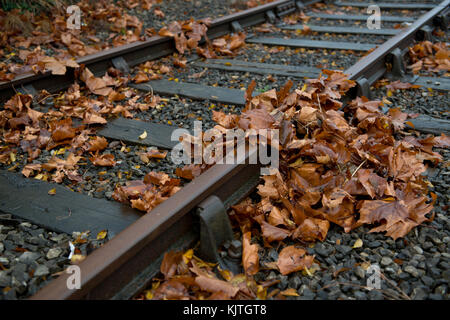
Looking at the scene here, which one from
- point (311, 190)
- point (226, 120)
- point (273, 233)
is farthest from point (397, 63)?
point (273, 233)

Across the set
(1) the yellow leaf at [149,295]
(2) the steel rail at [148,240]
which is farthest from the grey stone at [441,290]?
(1) the yellow leaf at [149,295]

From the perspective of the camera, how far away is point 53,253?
6.61 feet

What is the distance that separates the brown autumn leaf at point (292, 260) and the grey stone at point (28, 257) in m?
1.15

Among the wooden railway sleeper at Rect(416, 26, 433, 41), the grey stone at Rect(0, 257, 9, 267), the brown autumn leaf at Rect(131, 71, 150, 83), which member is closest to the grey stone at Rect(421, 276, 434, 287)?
the grey stone at Rect(0, 257, 9, 267)

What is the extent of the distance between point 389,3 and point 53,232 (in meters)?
7.76

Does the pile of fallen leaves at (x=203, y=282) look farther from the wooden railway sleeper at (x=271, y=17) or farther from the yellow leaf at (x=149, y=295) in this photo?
the wooden railway sleeper at (x=271, y=17)

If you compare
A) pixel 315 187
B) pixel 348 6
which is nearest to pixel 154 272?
pixel 315 187

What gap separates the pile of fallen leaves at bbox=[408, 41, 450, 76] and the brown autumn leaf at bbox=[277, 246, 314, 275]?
3.30 meters

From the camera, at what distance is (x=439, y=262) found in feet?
6.38

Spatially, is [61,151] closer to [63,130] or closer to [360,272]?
[63,130]

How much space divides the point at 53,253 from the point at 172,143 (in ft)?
4.09

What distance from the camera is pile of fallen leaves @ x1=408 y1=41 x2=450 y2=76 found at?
457 centimetres

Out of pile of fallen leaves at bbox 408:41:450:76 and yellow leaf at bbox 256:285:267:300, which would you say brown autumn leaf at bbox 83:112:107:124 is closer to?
yellow leaf at bbox 256:285:267:300
